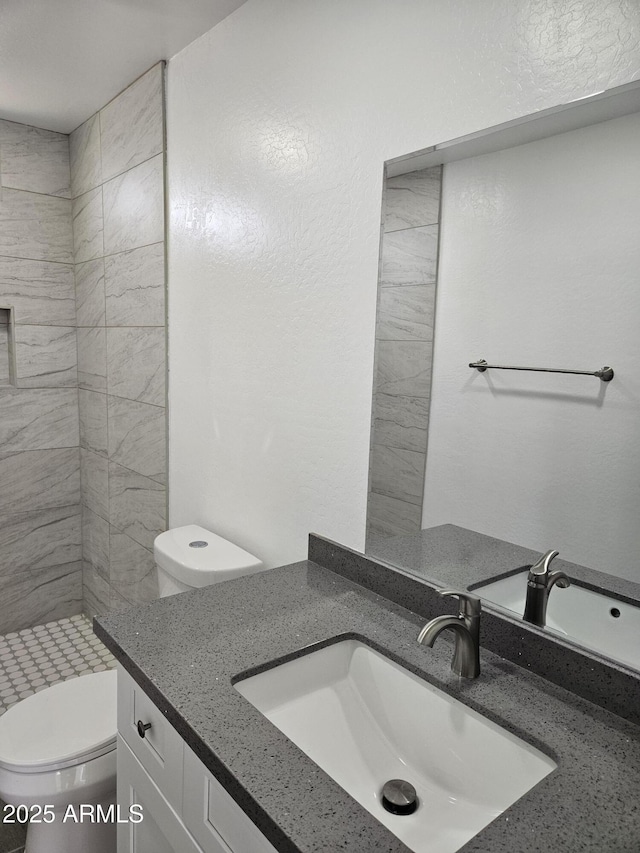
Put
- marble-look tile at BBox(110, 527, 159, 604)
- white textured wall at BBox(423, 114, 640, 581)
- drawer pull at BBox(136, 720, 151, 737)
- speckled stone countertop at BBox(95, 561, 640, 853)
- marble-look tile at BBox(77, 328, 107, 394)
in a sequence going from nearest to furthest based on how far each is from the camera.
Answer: speckled stone countertop at BBox(95, 561, 640, 853) < white textured wall at BBox(423, 114, 640, 581) < drawer pull at BBox(136, 720, 151, 737) < marble-look tile at BBox(110, 527, 159, 604) < marble-look tile at BBox(77, 328, 107, 394)

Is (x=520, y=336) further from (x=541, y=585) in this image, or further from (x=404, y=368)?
(x=541, y=585)

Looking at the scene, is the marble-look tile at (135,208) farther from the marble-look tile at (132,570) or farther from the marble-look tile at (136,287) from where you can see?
the marble-look tile at (132,570)

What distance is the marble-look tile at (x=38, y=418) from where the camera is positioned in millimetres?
3043

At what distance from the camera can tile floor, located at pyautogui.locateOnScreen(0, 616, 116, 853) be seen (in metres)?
2.70

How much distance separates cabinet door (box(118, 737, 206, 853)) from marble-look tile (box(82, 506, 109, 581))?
1886 mm

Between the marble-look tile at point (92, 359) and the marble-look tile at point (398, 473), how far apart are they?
1.87 meters

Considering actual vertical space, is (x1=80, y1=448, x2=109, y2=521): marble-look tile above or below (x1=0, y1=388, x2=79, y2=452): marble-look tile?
below

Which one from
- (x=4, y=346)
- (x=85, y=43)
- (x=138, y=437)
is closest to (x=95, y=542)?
(x=138, y=437)

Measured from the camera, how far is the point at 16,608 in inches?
125

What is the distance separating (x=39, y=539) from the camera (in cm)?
322

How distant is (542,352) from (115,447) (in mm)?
2237

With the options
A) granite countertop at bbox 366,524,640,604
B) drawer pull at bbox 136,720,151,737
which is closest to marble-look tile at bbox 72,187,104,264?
granite countertop at bbox 366,524,640,604

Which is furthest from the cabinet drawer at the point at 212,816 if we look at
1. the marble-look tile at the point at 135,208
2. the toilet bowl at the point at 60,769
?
the marble-look tile at the point at 135,208

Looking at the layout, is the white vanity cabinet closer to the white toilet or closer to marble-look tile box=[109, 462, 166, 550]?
the white toilet
